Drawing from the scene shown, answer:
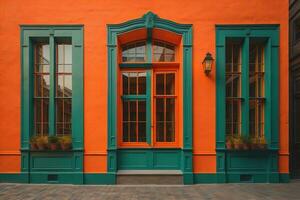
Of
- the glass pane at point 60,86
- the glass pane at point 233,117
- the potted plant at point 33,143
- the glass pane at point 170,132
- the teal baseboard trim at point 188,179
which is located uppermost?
the glass pane at point 60,86

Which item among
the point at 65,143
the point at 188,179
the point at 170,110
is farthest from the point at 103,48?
the point at 188,179

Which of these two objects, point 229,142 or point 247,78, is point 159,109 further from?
point 247,78

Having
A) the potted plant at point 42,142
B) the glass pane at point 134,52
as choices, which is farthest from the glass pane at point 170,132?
the potted plant at point 42,142

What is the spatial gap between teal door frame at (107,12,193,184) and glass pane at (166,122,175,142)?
1.73 feet

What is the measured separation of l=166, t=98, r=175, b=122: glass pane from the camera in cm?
708

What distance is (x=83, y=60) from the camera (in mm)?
6609

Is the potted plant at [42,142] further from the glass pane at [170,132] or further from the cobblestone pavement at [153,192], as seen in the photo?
the glass pane at [170,132]

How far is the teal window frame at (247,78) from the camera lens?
6.61 metres

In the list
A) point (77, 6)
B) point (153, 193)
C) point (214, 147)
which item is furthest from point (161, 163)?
point (77, 6)

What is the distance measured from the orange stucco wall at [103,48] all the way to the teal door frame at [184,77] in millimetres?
154

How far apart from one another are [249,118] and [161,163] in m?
3.01

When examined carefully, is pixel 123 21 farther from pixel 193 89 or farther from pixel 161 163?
pixel 161 163

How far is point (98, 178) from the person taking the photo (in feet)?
21.4

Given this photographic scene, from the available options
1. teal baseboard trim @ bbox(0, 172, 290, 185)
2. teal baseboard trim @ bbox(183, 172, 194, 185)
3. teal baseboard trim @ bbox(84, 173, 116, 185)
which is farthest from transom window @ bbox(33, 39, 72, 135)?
teal baseboard trim @ bbox(183, 172, 194, 185)
